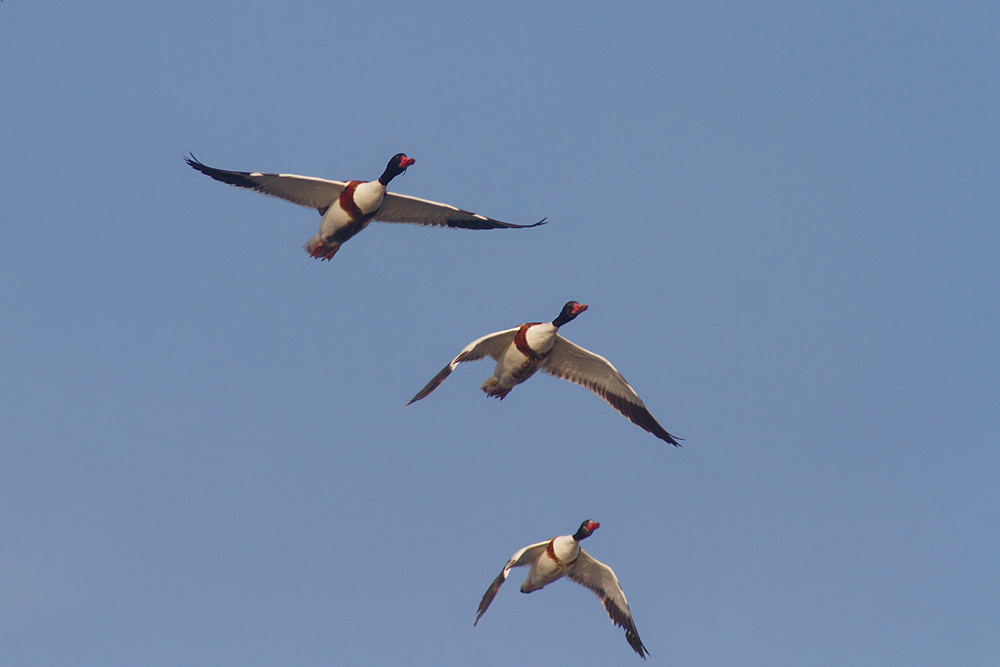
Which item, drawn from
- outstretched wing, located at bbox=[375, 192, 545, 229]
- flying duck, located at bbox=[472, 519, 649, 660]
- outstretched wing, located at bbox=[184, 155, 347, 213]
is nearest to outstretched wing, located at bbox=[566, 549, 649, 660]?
flying duck, located at bbox=[472, 519, 649, 660]

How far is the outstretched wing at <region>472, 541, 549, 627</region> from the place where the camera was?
871 inches

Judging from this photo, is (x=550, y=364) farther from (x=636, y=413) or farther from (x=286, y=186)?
(x=286, y=186)

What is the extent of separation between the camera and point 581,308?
21.8m

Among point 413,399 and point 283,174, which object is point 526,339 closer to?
point 413,399

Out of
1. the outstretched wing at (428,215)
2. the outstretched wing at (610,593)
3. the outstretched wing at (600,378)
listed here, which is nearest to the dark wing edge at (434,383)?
the outstretched wing at (600,378)

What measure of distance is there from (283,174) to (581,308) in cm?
779

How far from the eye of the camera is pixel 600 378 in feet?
76.5

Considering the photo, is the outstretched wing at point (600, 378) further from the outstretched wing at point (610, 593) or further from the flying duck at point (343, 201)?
the outstretched wing at point (610, 593)

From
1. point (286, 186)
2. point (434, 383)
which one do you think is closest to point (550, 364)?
point (434, 383)

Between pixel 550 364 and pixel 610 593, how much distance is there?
20.6 ft

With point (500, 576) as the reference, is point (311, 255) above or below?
above

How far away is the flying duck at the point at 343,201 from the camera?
75.1ft

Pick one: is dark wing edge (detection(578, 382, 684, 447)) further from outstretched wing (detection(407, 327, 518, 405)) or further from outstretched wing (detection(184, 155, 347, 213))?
outstretched wing (detection(184, 155, 347, 213))

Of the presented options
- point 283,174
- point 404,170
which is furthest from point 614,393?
point 283,174
